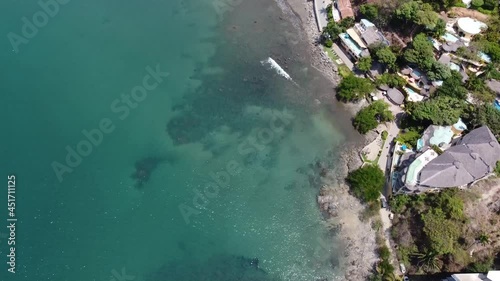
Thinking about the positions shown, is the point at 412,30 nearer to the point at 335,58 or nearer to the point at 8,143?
the point at 335,58

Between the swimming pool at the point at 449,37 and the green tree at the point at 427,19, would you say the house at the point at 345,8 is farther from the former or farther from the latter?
the swimming pool at the point at 449,37

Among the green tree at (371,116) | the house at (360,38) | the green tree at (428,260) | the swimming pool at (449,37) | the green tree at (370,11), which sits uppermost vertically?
the green tree at (370,11)

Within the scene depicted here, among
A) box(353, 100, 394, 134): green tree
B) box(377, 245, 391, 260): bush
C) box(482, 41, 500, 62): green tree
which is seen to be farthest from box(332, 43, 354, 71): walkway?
box(377, 245, 391, 260): bush

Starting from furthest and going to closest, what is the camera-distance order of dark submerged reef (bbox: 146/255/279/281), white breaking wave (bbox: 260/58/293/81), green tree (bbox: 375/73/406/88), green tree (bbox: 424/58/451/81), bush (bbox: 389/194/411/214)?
white breaking wave (bbox: 260/58/293/81) → green tree (bbox: 375/73/406/88) → green tree (bbox: 424/58/451/81) → bush (bbox: 389/194/411/214) → dark submerged reef (bbox: 146/255/279/281)

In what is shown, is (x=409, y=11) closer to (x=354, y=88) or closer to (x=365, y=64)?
(x=365, y=64)

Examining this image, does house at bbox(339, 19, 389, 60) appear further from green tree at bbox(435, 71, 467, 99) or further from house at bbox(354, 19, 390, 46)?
green tree at bbox(435, 71, 467, 99)

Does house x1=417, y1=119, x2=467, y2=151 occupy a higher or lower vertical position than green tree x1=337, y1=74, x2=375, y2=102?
lower

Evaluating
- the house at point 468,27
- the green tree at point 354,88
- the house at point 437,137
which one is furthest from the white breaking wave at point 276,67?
the house at point 468,27
